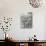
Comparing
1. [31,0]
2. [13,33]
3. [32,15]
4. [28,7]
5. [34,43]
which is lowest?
[34,43]

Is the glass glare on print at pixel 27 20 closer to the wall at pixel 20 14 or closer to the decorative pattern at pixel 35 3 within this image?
the wall at pixel 20 14

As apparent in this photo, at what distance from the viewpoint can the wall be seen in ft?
11.1

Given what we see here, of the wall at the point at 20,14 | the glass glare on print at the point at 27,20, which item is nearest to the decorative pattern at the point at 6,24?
the wall at the point at 20,14

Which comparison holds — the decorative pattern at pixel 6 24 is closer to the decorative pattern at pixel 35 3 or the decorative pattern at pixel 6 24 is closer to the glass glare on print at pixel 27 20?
the glass glare on print at pixel 27 20

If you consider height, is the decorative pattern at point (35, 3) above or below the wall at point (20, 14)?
above

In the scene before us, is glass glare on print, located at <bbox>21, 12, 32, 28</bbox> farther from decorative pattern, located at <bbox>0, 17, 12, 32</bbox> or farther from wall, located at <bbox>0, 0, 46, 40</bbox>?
decorative pattern, located at <bbox>0, 17, 12, 32</bbox>

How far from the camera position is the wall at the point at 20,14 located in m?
3.39

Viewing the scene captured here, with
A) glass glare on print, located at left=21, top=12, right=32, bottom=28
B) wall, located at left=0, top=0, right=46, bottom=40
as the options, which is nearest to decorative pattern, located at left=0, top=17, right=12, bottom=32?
wall, located at left=0, top=0, right=46, bottom=40

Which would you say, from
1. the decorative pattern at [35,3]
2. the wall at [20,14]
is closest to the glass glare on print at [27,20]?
the wall at [20,14]

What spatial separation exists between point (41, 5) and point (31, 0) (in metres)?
0.33

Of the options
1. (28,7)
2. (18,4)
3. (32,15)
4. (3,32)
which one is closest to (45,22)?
(32,15)

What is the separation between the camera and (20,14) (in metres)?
3.42

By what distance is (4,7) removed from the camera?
340 centimetres

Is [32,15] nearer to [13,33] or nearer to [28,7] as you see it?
[28,7]
